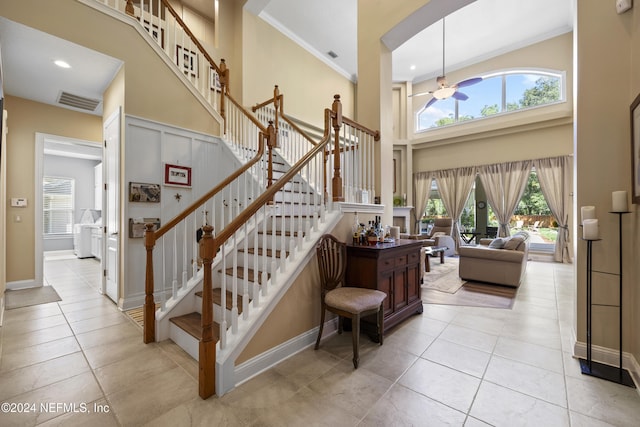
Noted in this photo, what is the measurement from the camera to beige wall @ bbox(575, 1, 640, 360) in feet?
7.06

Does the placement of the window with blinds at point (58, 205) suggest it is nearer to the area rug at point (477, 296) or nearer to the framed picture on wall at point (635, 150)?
the area rug at point (477, 296)

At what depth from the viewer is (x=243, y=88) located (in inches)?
217

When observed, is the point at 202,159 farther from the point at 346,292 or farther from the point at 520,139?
the point at 520,139

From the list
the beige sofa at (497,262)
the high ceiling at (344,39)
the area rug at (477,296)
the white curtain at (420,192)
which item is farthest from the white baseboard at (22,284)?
the white curtain at (420,192)

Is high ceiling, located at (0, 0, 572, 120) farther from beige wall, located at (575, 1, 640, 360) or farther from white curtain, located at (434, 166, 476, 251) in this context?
white curtain, located at (434, 166, 476, 251)

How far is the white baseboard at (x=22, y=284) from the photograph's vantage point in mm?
4355

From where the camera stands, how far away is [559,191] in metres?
6.85

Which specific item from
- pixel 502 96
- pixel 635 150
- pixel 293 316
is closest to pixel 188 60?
pixel 293 316

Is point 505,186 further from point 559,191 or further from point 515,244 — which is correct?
point 515,244

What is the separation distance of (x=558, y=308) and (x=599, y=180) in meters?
2.18

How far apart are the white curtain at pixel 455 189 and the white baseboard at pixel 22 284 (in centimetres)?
976

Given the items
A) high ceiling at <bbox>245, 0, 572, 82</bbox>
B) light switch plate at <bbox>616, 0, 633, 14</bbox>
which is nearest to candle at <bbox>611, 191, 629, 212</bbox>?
light switch plate at <bbox>616, 0, 633, 14</bbox>

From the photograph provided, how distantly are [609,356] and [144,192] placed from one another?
207 inches

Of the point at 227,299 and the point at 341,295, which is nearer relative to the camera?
the point at 341,295
